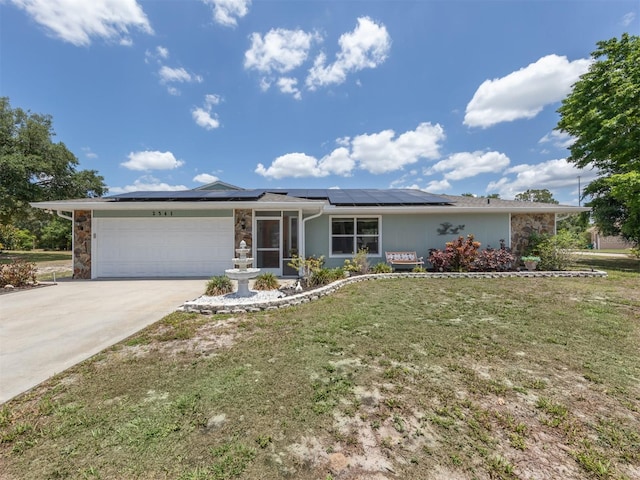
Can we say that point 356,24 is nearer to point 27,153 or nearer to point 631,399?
point 631,399

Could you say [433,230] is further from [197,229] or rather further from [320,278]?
[197,229]

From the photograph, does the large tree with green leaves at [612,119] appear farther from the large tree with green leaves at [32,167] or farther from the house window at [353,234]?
the large tree with green leaves at [32,167]

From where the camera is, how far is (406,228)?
35.2 feet

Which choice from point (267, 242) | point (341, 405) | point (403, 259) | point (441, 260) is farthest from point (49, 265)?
point (441, 260)

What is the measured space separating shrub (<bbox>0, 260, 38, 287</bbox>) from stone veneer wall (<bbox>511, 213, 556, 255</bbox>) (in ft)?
56.0

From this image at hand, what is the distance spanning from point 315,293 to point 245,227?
4.57 m

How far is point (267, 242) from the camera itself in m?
9.91

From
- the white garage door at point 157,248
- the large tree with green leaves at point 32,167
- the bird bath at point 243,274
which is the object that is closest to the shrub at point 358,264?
the bird bath at point 243,274

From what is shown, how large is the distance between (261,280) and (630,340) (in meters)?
7.08

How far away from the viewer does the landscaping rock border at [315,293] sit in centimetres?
545

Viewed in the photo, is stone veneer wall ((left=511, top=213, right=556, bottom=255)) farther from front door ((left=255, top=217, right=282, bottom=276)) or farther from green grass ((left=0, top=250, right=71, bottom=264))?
green grass ((left=0, top=250, right=71, bottom=264))

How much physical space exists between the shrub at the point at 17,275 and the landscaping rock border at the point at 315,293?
255 inches

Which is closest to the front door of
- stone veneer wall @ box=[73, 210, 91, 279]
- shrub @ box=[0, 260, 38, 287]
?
stone veneer wall @ box=[73, 210, 91, 279]

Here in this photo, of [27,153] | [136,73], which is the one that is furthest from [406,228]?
[27,153]
